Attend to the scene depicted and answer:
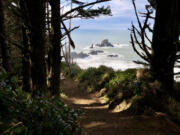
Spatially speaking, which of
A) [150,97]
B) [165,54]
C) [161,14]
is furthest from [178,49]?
[150,97]

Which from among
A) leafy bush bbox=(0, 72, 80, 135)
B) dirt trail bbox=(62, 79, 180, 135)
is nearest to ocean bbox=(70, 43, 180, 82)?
dirt trail bbox=(62, 79, 180, 135)

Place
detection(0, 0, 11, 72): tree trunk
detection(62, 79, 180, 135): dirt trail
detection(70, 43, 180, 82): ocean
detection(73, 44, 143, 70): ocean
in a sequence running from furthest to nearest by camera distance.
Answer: detection(73, 44, 143, 70): ocean < detection(70, 43, 180, 82): ocean < detection(0, 0, 11, 72): tree trunk < detection(62, 79, 180, 135): dirt trail

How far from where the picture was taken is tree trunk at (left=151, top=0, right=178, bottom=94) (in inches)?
191

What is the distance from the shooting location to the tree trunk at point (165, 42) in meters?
4.84

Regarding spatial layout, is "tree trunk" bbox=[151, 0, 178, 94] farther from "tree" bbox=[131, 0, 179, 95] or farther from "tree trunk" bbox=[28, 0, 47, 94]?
"tree trunk" bbox=[28, 0, 47, 94]

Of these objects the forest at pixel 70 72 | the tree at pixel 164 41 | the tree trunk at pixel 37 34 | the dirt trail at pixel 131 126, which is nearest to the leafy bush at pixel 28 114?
the forest at pixel 70 72

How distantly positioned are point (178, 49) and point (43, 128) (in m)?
4.48

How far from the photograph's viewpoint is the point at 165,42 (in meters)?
4.91

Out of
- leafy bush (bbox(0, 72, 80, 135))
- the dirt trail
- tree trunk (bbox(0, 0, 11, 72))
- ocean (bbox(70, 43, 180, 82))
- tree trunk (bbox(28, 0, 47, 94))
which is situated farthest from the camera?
ocean (bbox(70, 43, 180, 82))

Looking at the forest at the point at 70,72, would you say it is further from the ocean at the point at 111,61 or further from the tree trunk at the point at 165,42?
the ocean at the point at 111,61

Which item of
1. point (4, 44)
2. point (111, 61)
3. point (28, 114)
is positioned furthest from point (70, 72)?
point (111, 61)

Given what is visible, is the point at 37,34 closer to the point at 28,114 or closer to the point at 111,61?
the point at 28,114

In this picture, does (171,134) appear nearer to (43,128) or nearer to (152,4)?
(43,128)

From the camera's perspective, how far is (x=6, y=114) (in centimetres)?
161
